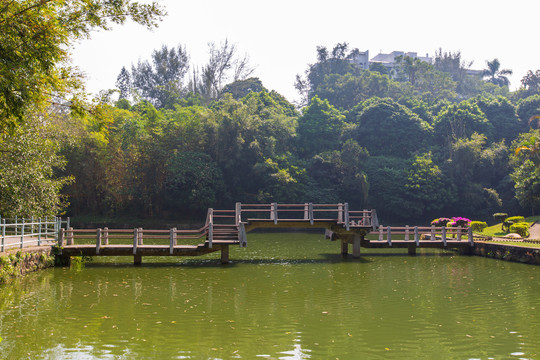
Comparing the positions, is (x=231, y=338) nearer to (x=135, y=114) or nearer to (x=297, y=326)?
(x=297, y=326)

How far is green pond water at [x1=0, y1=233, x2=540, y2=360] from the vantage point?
1019 centimetres

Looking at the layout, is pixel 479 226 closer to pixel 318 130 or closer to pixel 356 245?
pixel 356 245

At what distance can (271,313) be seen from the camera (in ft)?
44.7

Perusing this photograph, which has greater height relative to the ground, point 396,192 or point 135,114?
point 135,114

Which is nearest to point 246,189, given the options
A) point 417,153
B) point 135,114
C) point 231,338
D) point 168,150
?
point 168,150

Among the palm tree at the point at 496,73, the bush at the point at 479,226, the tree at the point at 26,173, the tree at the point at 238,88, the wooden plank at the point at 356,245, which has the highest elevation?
the palm tree at the point at 496,73

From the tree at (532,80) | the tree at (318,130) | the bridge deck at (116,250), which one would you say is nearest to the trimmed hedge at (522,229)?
the bridge deck at (116,250)

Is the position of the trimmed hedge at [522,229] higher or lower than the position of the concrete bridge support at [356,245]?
higher

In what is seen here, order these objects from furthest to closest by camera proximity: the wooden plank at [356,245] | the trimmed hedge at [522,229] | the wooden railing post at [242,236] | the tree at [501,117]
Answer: the tree at [501,117] → the trimmed hedge at [522,229] → the wooden plank at [356,245] → the wooden railing post at [242,236]

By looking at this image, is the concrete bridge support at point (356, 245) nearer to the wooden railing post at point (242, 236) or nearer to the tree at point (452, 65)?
the wooden railing post at point (242, 236)

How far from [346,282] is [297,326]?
756cm

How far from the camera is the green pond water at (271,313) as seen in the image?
10188 mm

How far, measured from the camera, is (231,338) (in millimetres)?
11016

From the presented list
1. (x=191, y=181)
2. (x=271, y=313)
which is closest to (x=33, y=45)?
(x=271, y=313)
